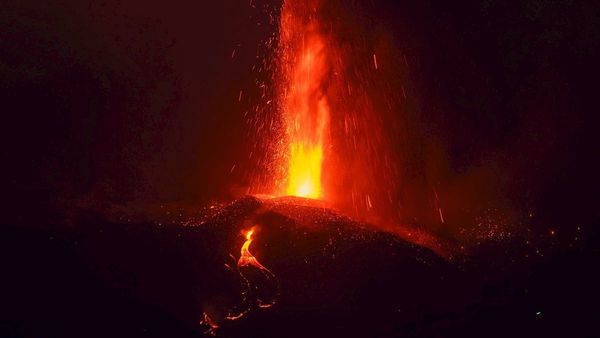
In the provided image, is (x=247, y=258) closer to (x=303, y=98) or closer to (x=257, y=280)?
(x=257, y=280)

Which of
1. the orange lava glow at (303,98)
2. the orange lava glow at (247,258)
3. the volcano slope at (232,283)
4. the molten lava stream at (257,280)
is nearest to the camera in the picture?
the volcano slope at (232,283)

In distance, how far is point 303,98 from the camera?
28.0 feet

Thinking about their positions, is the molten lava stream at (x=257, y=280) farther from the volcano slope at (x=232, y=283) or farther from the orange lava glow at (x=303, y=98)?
the orange lava glow at (x=303, y=98)

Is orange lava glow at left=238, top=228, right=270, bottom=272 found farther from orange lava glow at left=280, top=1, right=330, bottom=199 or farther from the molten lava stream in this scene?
orange lava glow at left=280, top=1, right=330, bottom=199

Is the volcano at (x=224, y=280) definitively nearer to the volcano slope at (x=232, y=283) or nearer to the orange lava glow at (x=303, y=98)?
the volcano slope at (x=232, y=283)

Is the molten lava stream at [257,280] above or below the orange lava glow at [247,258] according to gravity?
below

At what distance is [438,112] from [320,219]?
10.9ft

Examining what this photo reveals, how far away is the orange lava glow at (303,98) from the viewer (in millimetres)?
8031

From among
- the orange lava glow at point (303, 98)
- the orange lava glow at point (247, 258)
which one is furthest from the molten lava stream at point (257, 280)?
the orange lava glow at point (303, 98)

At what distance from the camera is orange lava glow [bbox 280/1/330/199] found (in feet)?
26.3

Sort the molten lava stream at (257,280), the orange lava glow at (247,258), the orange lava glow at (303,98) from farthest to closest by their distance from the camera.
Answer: the orange lava glow at (303,98) → the orange lava glow at (247,258) → the molten lava stream at (257,280)

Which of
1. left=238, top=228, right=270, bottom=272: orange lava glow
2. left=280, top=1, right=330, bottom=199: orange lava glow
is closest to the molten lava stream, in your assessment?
left=238, top=228, right=270, bottom=272: orange lava glow

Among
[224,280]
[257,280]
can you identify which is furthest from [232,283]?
[257,280]

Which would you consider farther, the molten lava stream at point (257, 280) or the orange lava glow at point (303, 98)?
the orange lava glow at point (303, 98)
